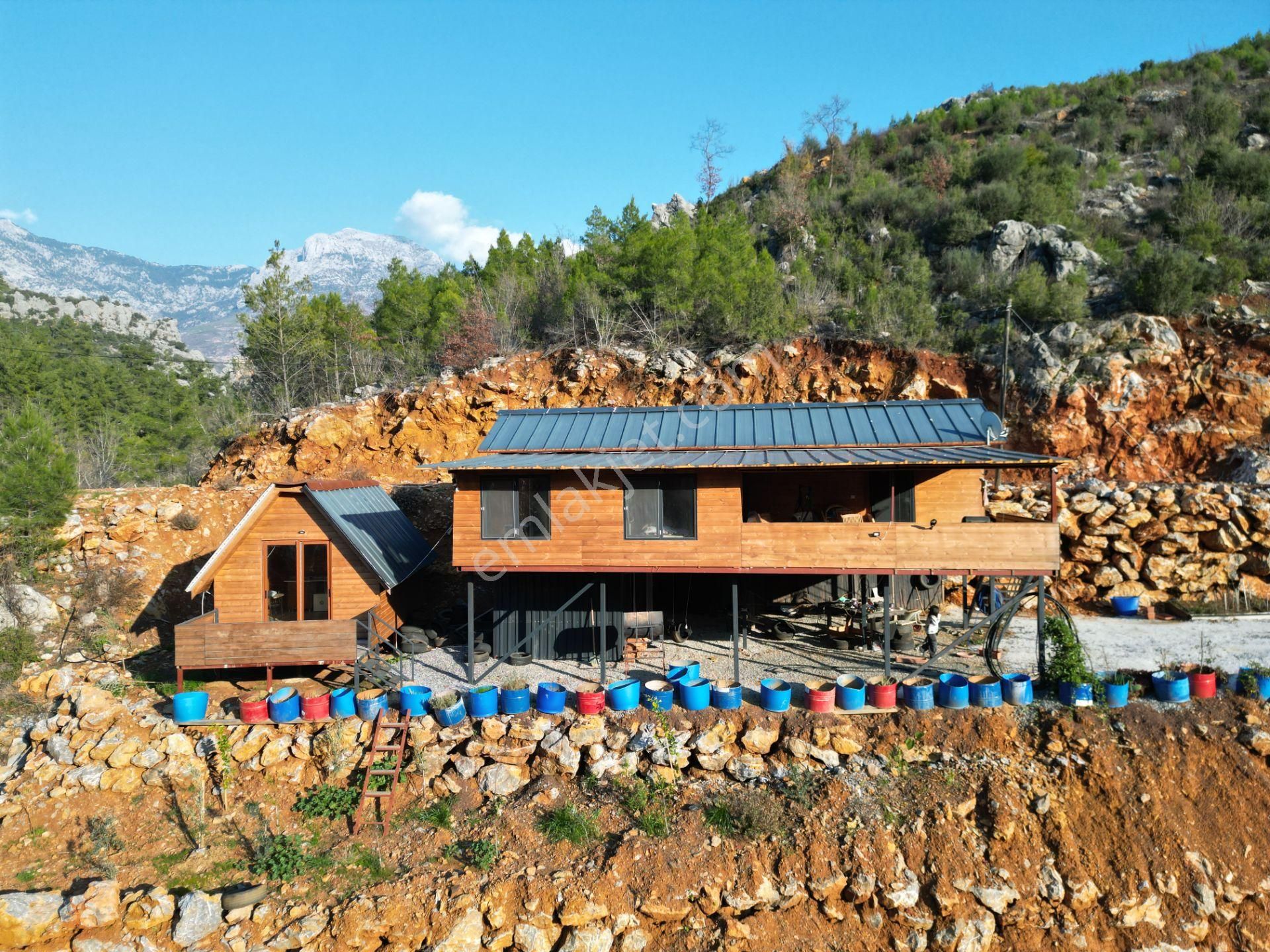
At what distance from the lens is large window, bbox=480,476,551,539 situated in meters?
15.0

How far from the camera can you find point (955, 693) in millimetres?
12602

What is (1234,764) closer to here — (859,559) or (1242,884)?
(1242,884)

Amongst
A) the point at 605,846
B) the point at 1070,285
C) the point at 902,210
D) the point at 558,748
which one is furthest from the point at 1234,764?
the point at 902,210

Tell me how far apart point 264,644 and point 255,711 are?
1582 millimetres

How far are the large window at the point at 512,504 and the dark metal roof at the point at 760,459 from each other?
478mm

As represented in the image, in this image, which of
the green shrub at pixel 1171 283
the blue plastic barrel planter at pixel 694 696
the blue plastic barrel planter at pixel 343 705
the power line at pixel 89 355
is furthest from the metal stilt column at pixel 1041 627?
the power line at pixel 89 355

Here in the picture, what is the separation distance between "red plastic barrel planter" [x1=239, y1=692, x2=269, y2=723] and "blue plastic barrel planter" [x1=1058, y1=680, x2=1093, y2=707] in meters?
15.8

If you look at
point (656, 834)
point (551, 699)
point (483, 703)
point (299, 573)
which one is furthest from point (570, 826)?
point (299, 573)

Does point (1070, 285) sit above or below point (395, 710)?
above

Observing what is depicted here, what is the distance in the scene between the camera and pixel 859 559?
13797 mm

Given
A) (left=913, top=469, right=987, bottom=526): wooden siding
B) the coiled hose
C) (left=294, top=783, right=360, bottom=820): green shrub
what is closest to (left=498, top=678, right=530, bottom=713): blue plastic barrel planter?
(left=294, top=783, right=360, bottom=820): green shrub

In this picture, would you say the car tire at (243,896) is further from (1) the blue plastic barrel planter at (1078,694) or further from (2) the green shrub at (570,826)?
(1) the blue plastic barrel planter at (1078,694)

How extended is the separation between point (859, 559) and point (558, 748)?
23.9 ft

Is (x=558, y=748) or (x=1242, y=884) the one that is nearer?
(x=1242, y=884)
